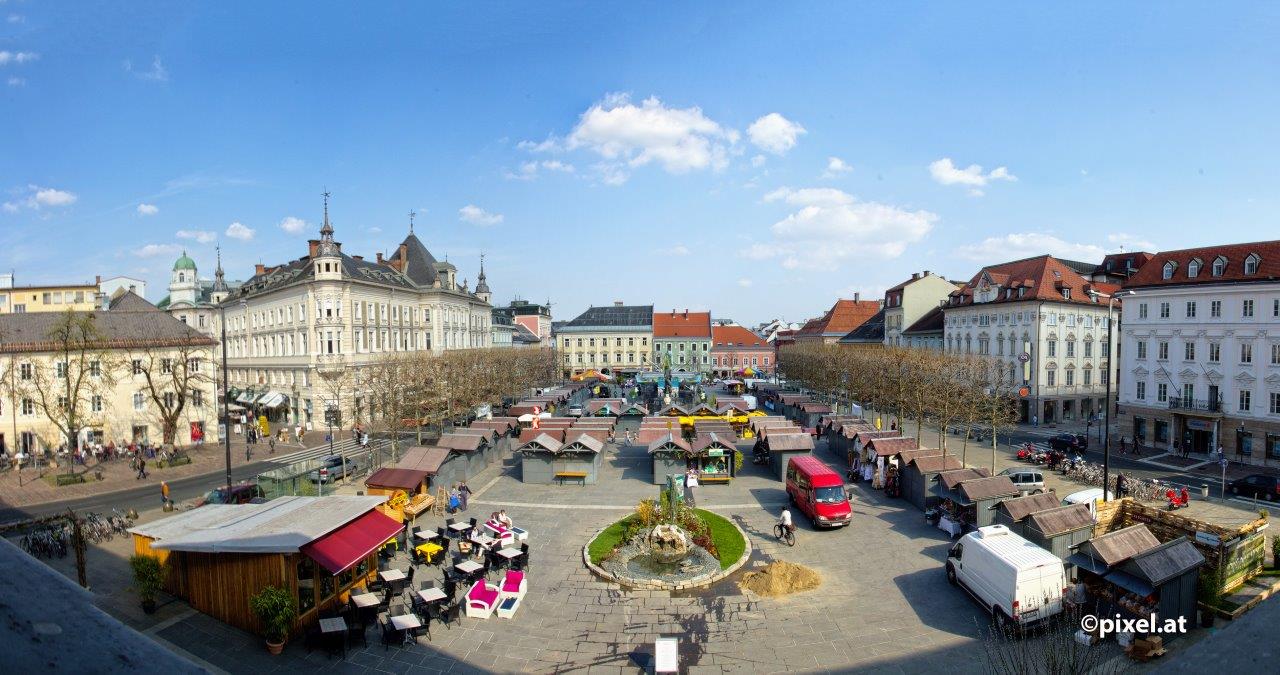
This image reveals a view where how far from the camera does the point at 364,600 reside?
1638 cm

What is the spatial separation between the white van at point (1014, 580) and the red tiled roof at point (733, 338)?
306 feet

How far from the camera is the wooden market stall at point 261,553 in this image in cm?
1544

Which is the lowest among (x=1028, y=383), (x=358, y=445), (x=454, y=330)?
(x=358, y=445)

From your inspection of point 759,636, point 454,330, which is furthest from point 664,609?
point 454,330

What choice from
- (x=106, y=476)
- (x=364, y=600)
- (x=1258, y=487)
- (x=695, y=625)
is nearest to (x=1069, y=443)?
(x=1258, y=487)

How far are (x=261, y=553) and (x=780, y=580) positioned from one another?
45.8 feet

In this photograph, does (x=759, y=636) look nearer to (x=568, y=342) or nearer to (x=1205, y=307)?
(x=1205, y=307)

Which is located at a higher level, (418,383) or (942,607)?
(418,383)

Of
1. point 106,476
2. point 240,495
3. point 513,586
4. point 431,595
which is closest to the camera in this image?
point 431,595

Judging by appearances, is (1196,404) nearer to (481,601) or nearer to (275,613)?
(481,601)

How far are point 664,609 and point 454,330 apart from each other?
5740 cm

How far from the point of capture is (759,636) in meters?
15.9

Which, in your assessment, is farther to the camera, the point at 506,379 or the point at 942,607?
the point at 506,379

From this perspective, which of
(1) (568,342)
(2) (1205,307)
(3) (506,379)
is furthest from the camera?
(1) (568,342)
